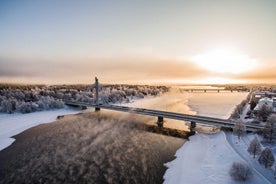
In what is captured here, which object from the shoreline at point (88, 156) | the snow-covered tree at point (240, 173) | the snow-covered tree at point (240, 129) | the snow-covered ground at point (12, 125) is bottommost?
the snow-covered ground at point (12, 125)

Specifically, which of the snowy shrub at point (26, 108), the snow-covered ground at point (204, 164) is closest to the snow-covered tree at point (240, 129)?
the snow-covered ground at point (204, 164)

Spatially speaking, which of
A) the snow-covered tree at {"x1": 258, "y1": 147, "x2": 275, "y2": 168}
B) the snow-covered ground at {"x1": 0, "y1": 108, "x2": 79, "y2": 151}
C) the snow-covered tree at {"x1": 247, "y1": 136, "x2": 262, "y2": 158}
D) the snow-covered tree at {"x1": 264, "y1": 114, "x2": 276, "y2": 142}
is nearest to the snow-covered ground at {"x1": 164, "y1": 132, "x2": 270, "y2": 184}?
the snow-covered tree at {"x1": 247, "y1": 136, "x2": 262, "y2": 158}

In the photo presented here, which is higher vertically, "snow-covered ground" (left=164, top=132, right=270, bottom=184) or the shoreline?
"snow-covered ground" (left=164, top=132, right=270, bottom=184)

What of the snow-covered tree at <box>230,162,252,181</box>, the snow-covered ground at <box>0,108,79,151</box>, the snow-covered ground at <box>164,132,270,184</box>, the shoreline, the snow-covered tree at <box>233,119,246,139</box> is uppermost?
the snow-covered tree at <box>233,119,246,139</box>

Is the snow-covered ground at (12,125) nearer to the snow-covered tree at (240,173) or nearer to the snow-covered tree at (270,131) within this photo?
the snow-covered tree at (240,173)

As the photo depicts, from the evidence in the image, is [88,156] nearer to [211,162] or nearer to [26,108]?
[211,162]

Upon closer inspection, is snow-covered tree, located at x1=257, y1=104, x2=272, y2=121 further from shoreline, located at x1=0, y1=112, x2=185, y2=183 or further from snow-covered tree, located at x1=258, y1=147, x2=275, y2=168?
snow-covered tree, located at x1=258, y1=147, x2=275, y2=168

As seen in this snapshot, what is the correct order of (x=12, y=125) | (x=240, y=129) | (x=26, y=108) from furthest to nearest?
(x=26, y=108) < (x=12, y=125) < (x=240, y=129)

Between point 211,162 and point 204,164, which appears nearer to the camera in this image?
point 204,164

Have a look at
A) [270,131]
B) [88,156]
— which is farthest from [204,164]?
[88,156]

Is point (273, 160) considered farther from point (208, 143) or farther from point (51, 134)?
point (51, 134)

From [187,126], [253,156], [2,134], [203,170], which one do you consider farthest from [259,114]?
[2,134]
